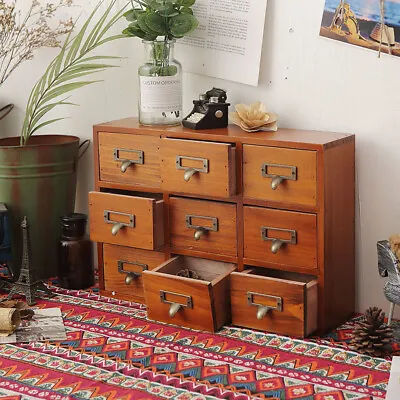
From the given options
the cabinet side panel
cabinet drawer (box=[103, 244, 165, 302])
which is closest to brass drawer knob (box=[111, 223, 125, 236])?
cabinet drawer (box=[103, 244, 165, 302])

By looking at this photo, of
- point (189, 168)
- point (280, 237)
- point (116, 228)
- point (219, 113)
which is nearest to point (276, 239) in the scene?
point (280, 237)

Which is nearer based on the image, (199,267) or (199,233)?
(199,233)

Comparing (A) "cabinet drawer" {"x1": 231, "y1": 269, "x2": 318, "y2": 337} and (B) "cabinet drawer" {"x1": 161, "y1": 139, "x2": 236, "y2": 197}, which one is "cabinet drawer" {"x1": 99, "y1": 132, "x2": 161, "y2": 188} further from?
(A) "cabinet drawer" {"x1": 231, "y1": 269, "x2": 318, "y2": 337}

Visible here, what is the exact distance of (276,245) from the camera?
2949mm

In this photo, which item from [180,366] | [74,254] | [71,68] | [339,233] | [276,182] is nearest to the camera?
[180,366]

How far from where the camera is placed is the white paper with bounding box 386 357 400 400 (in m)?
2.40

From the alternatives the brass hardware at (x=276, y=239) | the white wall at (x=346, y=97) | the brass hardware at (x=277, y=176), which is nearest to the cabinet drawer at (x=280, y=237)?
the brass hardware at (x=276, y=239)

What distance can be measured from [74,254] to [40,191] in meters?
0.31

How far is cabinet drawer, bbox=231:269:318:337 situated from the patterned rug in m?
0.04

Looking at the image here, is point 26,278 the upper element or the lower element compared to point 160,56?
lower

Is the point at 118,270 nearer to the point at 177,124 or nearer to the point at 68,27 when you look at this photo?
the point at 177,124

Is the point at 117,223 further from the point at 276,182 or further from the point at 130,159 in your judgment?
the point at 276,182

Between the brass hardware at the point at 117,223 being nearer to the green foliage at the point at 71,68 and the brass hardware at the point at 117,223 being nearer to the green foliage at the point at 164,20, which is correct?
the green foliage at the point at 71,68

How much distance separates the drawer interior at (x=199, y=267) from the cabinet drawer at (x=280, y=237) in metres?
0.15
